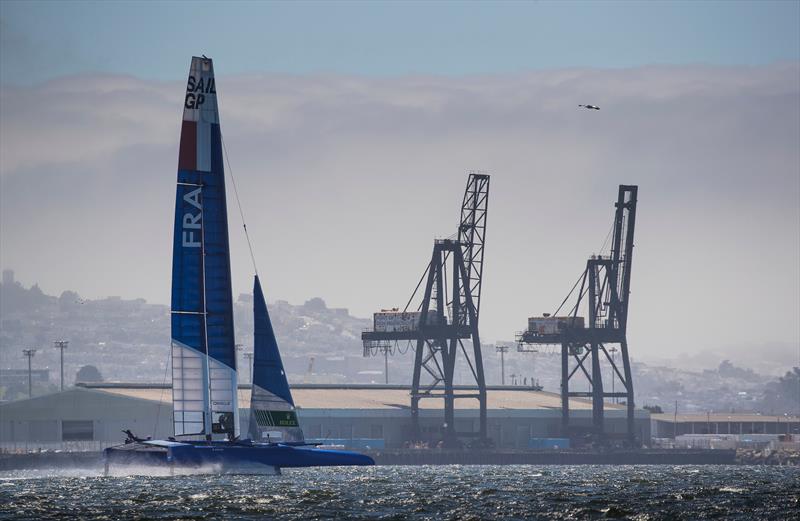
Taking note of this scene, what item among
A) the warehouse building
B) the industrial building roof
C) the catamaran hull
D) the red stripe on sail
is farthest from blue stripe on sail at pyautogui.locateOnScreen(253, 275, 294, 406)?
the industrial building roof

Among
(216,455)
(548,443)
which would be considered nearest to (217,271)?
(216,455)

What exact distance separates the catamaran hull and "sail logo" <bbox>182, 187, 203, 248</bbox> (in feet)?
29.9

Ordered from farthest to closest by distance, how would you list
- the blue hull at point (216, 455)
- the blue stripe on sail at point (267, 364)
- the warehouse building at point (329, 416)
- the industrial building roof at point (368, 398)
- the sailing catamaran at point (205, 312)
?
the industrial building roof at point (368, 398), the warehouse building at point (329, 416), the blue stripe on sail at point (267, 364), the sailing catamaran at point (205, 312), the blue hull at point (216, 455)

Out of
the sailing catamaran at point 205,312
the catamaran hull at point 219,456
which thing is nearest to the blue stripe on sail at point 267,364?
the sailing catamaran at point 205,312

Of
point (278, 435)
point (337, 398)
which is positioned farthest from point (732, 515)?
point (337, 398)

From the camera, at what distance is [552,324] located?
523 ft

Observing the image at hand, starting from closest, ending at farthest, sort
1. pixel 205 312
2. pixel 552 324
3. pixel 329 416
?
pixel 205 312, pixel 329 416, pixel 552 324

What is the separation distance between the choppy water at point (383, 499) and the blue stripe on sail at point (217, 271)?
21.1ft

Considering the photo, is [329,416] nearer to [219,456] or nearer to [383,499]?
[219,456]

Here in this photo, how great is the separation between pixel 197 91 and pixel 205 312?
33.4 ft

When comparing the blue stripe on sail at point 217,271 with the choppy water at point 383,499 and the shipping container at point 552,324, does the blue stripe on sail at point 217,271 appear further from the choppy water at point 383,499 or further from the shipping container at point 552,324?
the shipping container at point 552,324

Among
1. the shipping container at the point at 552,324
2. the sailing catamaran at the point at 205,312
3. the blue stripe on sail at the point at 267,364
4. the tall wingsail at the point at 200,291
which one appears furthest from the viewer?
the shipping container at the point at 552,324

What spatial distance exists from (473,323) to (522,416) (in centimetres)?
1776

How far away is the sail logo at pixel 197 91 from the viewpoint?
239ft
